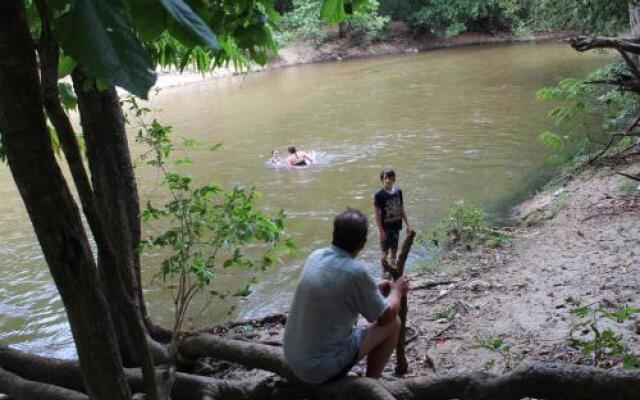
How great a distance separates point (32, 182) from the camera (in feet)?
6.28

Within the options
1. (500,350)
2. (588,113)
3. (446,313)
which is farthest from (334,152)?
(500,350)

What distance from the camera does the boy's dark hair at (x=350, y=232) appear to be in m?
3.64

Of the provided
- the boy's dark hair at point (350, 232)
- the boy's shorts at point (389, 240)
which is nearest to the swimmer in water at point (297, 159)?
the boy's shorts at point (389, 240)

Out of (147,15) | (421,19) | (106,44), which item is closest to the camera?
(106,44)

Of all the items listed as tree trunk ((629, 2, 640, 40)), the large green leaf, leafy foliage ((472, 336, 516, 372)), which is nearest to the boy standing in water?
leafy foliage ((472, 336, 516, 372))

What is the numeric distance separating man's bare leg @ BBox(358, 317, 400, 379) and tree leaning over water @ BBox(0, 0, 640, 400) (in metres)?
0.35

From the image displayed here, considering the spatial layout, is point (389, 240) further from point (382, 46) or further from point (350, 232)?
point (382, 46)

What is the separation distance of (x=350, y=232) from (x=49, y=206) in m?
1.99

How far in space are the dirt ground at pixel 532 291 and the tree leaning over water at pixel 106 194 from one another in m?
1.07

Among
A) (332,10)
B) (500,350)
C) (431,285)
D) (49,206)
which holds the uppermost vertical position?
(332,10)

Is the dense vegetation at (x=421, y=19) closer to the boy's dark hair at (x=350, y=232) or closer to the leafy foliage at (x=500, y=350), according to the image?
the leafy foliage at (x=500, y=350)

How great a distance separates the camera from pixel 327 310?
11.8 ft

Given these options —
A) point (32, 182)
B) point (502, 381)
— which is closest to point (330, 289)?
point (502, 381)

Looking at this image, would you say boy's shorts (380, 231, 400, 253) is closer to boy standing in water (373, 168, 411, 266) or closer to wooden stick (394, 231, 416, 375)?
boy standing in water (373, 168, 411, 266)
